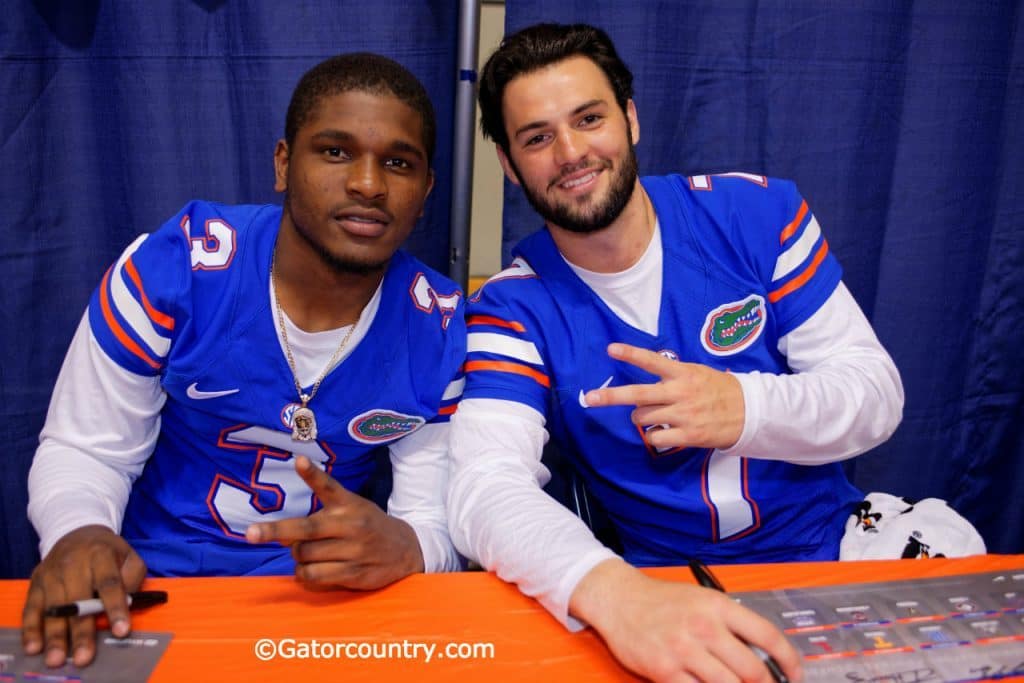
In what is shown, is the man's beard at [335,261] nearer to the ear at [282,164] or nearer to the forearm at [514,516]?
the ear at [282,164]

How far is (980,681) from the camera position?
672 mm

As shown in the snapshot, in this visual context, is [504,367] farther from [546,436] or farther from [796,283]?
[796,283]

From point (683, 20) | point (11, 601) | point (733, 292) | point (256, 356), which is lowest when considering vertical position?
point (11, 601)

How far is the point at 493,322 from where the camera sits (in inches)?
47.8

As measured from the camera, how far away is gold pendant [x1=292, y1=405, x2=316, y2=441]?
1.16m

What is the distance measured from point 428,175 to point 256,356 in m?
0.37

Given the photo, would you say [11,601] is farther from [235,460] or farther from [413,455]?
[413,455]

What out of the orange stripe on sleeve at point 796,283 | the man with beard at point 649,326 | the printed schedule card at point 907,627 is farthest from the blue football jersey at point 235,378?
the printed schedule card at point 907,627

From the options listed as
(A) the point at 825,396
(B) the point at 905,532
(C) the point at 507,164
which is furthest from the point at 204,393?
(B) the point at 905,532

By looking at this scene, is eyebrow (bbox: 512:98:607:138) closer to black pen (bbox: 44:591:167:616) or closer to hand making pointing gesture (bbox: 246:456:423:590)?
hand making pointing gesture (bbox: 246:456:423:590)

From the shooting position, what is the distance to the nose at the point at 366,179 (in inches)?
42.0

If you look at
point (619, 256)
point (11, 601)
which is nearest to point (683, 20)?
point (619, 256)

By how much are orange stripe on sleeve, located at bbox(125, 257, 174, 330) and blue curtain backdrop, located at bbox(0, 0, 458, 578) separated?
1.91ft

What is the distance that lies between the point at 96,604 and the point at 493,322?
0.66 m
